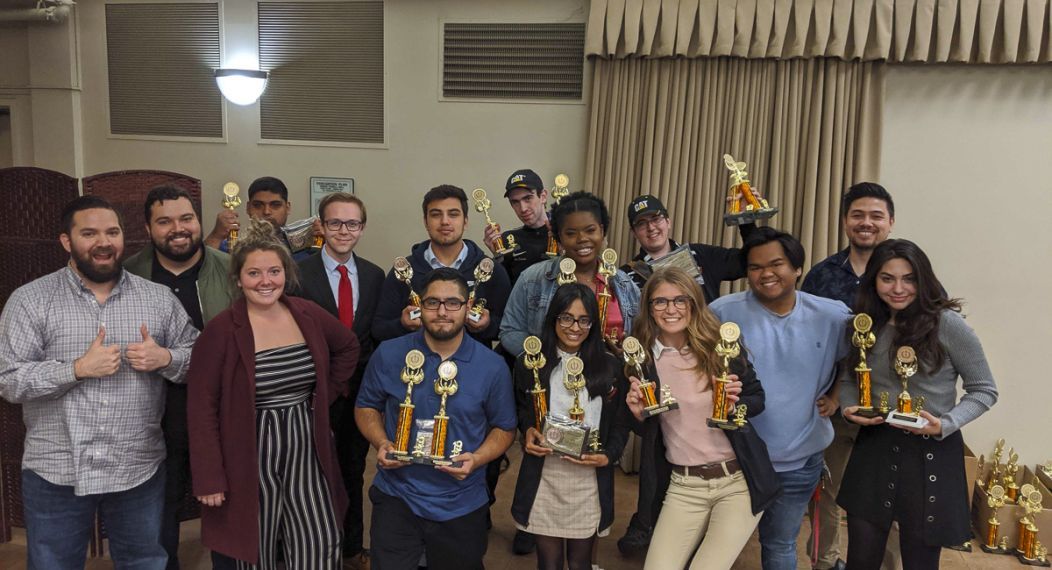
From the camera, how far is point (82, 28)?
225 inches

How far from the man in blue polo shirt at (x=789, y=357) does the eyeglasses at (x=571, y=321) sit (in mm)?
609

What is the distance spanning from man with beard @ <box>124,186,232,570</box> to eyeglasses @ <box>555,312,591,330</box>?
146 centimetres

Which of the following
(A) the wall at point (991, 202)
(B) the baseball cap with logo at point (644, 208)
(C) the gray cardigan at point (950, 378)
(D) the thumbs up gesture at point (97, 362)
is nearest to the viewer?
(D) the thumbs up gesture at point (97, 362)

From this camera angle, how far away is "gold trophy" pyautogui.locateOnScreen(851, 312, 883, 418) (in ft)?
8.82

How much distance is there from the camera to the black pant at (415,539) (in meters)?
2.75

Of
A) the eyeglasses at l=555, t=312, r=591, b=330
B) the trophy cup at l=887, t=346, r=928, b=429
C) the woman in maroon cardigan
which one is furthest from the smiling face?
the trophy cup at l=887, t=346, r=928, b=429

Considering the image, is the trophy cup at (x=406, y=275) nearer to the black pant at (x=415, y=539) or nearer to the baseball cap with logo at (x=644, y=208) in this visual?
the black pant at (x=415, y=539)

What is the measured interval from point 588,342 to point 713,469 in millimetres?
659

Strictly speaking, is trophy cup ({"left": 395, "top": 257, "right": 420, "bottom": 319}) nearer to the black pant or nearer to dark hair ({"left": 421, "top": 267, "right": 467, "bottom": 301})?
dark hair ({"left": 421, "top": 267, "right": 467, "bottom": 301})

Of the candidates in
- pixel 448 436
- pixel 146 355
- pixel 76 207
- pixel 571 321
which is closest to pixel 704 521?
pixel 571 321

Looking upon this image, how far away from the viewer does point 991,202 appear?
468 centimetres

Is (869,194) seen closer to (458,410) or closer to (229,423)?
(458,410)

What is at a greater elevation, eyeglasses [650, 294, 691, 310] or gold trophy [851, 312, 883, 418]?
eyeglasses [650, 294, 691, 310]

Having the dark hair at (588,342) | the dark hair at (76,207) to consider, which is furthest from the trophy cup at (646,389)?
the dark hair at (76,207)
